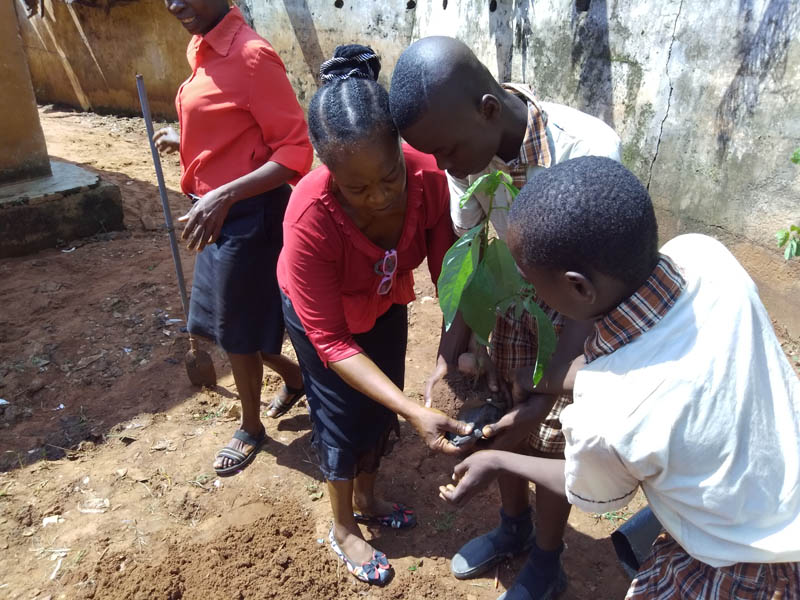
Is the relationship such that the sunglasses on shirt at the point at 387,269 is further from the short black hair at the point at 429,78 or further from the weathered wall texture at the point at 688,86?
the weathered wall texture at the point at 688,86

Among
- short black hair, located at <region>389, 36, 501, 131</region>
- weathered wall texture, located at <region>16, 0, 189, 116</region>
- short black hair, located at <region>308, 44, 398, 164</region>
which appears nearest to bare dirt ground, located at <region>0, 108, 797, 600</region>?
short black hair, located at <region>308, 44, 398, 164</region>

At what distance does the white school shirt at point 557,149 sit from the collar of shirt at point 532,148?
1cm

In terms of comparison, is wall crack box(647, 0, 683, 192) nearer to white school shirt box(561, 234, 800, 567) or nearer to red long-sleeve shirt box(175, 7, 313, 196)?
red long-sleeve shirt box(175, 7, 313, 196)

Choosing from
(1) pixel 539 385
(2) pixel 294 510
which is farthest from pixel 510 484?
(2) pixel 294 510

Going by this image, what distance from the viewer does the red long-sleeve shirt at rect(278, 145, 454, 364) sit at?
1.81m

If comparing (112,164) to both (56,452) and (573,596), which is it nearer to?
(56,452)

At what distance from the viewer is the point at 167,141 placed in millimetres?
2775

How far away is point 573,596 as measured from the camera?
2225 millimetres

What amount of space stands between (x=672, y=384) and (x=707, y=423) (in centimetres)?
10

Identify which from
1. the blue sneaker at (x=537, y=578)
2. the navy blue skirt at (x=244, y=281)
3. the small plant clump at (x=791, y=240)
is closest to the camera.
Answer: the blue sneaker at (x=537, y=578)

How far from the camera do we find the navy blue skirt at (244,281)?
258 centimetres

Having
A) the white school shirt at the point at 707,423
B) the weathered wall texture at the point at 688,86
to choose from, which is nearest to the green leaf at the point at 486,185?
the white school shirt at the point at 707,423

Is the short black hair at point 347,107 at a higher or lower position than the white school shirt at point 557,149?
higher

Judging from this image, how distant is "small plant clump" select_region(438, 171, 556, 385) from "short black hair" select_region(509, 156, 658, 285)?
361 mm
